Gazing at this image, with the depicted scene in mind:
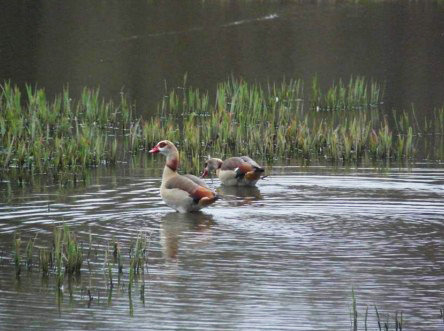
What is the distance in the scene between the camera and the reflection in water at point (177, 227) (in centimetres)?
1242

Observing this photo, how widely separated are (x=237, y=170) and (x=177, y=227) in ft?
10.5

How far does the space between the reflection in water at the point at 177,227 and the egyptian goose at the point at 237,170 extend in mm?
2141

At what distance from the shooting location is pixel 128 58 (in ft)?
118

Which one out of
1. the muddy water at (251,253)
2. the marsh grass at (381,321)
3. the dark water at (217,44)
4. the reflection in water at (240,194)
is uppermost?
the dark water at (217,44)

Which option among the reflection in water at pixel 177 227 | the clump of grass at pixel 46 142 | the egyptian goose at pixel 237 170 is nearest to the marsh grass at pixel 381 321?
the reflection in water at pixel 177 227

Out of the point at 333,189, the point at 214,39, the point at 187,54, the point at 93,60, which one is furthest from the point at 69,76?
the point at 333,189

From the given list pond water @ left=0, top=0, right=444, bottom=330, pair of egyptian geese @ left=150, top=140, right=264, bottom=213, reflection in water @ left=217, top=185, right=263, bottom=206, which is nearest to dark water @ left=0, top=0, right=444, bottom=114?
pond water @ left=0, top=0, right=444, bottom=330

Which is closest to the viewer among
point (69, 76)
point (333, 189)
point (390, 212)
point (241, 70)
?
point (390, 212)

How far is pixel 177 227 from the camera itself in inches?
541

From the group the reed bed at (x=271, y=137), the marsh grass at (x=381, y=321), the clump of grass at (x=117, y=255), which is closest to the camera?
the marsh grass at (x=381, y=321)

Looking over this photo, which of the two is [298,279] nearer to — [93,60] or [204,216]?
[204,216]

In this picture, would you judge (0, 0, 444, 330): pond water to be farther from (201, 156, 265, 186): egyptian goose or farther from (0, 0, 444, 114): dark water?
(0, 0, 444, 114): dark water

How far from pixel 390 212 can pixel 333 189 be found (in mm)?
1837

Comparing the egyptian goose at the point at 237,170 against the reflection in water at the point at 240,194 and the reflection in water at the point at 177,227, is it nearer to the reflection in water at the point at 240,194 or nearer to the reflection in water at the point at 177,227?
the reflection in water at the point at 240,194
